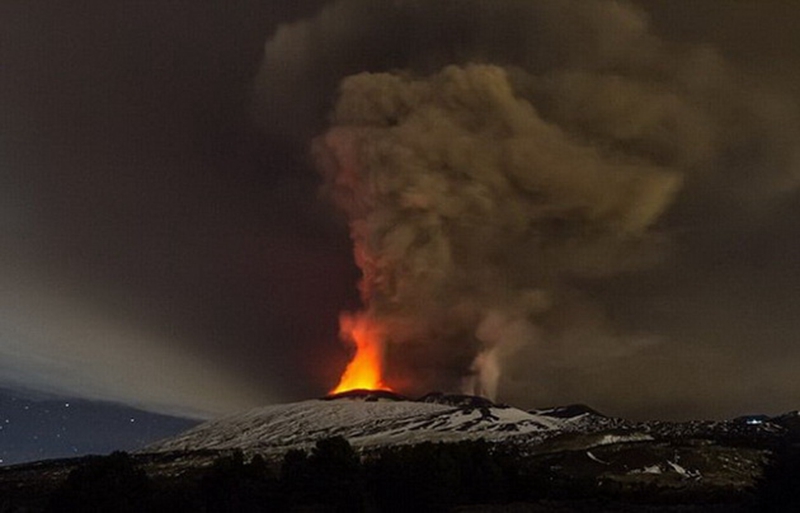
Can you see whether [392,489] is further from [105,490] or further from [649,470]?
[649,470]

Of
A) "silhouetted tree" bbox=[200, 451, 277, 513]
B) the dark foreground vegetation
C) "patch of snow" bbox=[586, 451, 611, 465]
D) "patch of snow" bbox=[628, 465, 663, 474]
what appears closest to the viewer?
the dark foreground vegetation

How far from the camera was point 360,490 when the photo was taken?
76.9 meters

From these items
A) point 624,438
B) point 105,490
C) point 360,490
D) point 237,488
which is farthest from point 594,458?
point 105,490

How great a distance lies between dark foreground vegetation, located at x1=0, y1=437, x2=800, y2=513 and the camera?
247 ft

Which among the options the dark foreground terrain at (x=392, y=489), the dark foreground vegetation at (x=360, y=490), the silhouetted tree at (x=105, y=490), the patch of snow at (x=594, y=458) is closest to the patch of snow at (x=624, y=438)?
the patch of snow at (x=594, y=458)

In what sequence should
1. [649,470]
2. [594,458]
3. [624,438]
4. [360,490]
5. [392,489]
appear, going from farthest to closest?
[624,438] → [594,458] → [649,470] → [392,489] → [360,490]

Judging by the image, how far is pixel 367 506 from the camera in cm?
7494

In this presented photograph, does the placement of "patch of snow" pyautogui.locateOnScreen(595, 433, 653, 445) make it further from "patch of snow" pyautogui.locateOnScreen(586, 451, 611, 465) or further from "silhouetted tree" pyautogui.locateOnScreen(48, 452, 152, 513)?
"silhouetted tree" pyautogui.locateOnScreen(48, 452, 152, 513)

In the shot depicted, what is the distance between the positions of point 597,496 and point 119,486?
50111 mm

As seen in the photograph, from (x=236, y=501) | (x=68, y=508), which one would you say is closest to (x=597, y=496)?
(x=236, y=501)

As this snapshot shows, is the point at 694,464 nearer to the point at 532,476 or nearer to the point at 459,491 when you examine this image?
the point at 532,476

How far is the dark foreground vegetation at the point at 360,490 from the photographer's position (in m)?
75.2

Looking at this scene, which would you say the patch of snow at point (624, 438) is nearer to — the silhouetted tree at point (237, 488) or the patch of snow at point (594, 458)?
the patch of snow at point (594, 458)

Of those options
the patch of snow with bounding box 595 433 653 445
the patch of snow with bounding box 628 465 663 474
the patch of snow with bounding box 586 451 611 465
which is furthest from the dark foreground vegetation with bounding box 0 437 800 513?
the patch of snow with bounding box 595 433 653 445
